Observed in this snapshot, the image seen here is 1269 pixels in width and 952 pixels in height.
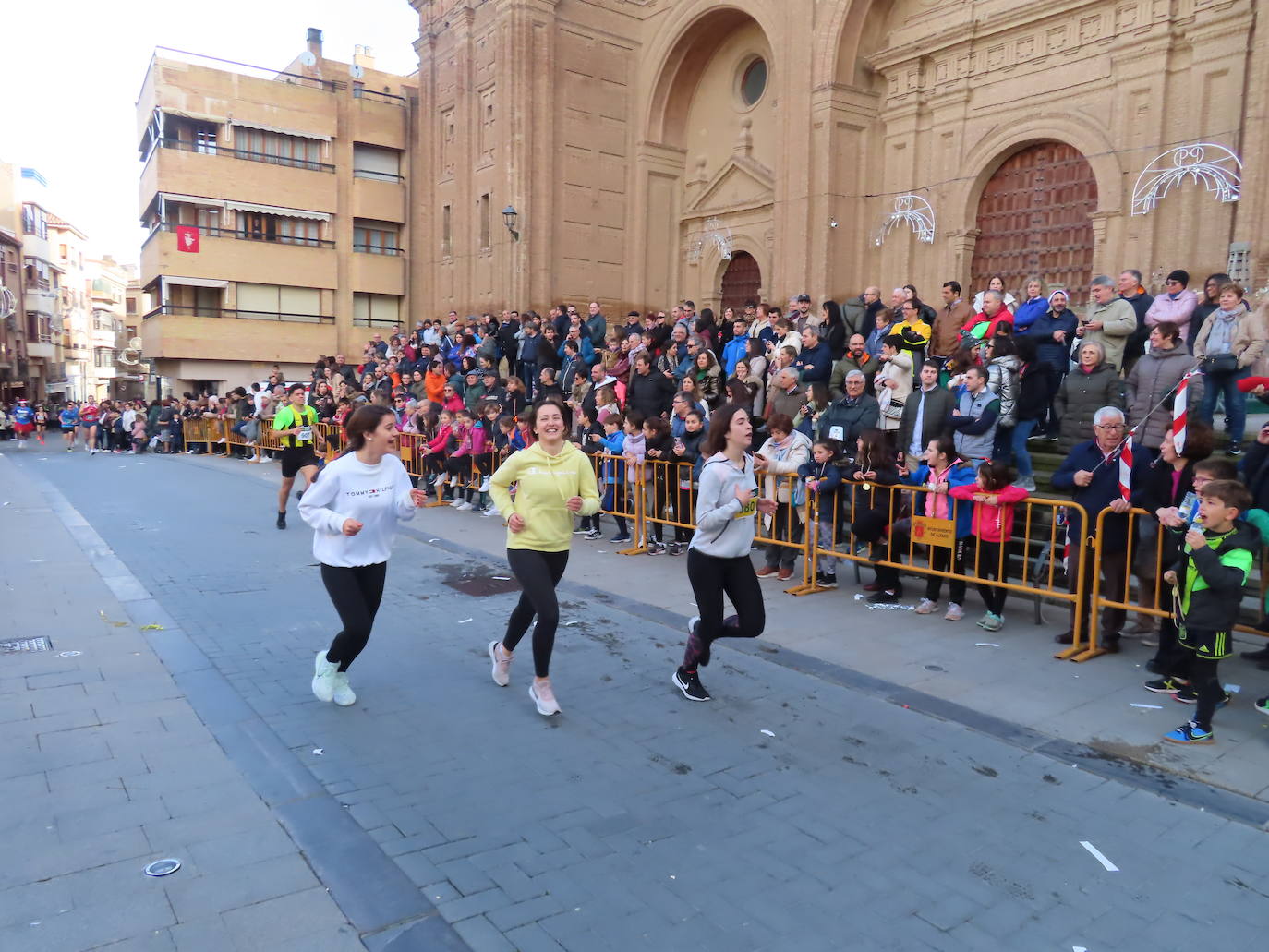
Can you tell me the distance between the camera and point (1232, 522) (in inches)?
206

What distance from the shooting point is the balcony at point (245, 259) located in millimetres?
32812

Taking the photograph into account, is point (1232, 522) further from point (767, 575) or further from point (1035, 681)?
point (767, 575)

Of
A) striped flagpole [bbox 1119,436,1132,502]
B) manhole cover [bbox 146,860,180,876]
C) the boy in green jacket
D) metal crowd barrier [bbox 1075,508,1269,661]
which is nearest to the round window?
striped flagpole [bbox 1119,436,1132,502]

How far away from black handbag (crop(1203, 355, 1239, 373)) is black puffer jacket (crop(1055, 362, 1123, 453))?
80 cm

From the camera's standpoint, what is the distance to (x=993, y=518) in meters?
7.58

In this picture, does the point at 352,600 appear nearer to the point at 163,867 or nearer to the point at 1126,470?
the point at 163,867

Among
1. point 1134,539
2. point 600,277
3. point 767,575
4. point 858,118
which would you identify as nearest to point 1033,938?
point 1134,539

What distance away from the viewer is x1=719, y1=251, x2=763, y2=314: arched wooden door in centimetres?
2225

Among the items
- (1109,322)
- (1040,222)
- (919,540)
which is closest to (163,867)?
(919,540)

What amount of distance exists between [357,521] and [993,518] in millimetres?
5148

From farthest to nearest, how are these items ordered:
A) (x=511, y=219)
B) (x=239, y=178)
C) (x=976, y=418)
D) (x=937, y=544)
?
(x=239, y=178) → (x=511, y=219) → (x=976, y=418) → (x=937, y=544)

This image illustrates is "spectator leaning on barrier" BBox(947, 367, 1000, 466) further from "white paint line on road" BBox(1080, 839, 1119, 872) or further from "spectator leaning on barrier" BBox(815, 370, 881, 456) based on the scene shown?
"white paint line on road" BBox(1080, 839, 1119, 872)

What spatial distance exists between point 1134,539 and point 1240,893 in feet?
12.4

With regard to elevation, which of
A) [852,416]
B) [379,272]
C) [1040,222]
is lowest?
[852,416]
